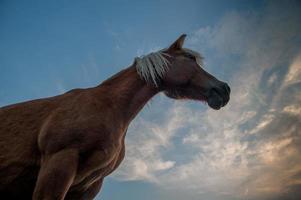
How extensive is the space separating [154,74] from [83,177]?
2.05m

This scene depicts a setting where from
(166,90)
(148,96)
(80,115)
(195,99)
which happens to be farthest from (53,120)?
(195,99)

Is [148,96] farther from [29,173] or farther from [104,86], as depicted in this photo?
[29,173]

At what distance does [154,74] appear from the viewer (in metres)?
4.44

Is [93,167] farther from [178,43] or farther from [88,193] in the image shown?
[178,43]

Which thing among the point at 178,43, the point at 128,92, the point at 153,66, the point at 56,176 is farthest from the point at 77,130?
the point at 178,43

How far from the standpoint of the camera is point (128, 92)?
4.16 metres

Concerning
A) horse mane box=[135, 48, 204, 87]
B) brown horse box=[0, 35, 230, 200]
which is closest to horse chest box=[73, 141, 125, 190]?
brown horse box=[0, 35, 230, 200]

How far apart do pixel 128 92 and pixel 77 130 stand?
3.90ft

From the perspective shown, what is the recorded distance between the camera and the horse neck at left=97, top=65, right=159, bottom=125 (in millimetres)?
3939

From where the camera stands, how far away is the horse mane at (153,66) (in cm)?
440

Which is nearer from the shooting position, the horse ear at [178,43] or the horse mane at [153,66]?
the horse mane at [153,66]

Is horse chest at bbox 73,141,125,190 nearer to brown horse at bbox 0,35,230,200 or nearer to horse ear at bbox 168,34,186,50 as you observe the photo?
brown horse at bbox 0,35,230,200

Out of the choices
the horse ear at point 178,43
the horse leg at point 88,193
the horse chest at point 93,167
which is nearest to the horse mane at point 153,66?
the horse ear at point 178,43

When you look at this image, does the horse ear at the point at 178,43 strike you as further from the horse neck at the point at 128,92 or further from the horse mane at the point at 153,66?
the horse neck at the point at 128,92
